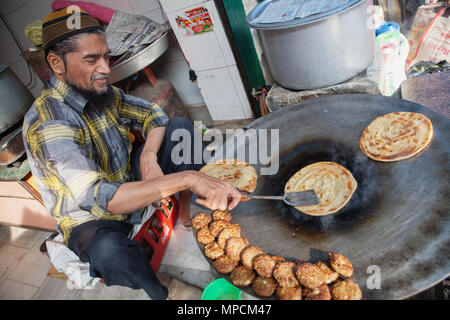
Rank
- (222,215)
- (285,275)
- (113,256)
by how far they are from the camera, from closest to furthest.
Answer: (285,275) → (222,215) → (113,256)

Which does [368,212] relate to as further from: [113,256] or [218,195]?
[113,256]

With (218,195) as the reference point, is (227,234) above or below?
below

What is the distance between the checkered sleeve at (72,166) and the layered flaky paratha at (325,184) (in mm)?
1189

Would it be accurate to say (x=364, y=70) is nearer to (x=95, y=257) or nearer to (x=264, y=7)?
(x=264, y=7)

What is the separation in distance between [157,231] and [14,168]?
181cm

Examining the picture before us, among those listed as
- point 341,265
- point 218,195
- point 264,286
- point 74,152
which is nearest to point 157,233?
point 74,152

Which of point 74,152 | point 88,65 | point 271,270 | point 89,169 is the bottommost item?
point 271,270

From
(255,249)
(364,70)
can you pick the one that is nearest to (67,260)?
(255,249)

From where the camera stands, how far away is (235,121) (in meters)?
3.72

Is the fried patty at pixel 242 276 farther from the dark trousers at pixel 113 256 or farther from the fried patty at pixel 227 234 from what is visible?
the dark trousers at pixel 113 256

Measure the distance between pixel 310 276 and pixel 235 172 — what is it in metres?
0.84

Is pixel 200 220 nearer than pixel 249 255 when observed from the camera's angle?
No

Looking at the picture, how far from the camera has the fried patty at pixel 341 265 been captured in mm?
1127

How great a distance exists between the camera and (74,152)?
5.57ft
